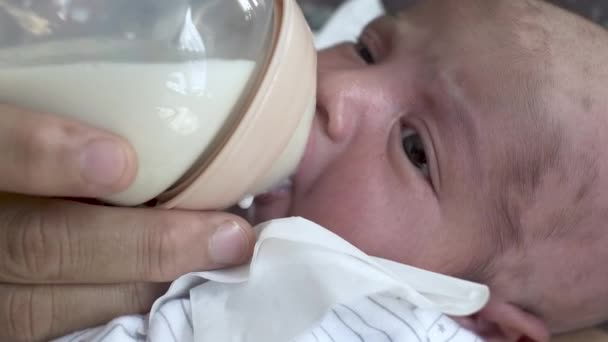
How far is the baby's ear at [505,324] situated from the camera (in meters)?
1.01

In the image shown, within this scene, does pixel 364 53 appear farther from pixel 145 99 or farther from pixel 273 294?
pixel 145 99

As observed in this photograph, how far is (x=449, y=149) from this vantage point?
930mm

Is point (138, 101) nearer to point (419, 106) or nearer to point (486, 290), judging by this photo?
point (419, 106)

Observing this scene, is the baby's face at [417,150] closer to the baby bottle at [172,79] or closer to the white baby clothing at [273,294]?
the white baby clothing at [273,294]

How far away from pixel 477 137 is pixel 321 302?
0.35 meters

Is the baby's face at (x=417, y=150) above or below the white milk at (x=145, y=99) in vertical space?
below

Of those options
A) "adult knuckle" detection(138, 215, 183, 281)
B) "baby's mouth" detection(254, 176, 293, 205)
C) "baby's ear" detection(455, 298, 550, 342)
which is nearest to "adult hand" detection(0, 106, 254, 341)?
"adult knuckle" detection(138, 215, 183, 281)

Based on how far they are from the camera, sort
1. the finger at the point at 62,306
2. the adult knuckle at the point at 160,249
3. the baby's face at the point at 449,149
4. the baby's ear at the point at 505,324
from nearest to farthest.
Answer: the adult knuckle at the point at 160,249, the finger at the point at 62,306, the baby's face at the point at 449,149, the baby's ear at the point at 505,324

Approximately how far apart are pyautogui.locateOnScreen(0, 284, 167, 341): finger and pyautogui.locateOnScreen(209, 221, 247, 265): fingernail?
154 mm

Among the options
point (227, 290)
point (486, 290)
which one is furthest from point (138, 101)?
point (486, 290)

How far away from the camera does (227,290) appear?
818 millimetres

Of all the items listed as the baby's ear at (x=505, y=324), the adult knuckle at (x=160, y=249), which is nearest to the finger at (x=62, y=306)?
the adult knuckle at (x=160, y=249)

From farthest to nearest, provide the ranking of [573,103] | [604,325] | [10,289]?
1. [604,325]
2. [573,103]
3. [10,289]

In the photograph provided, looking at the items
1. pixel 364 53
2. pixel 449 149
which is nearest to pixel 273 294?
pixel 449 149
